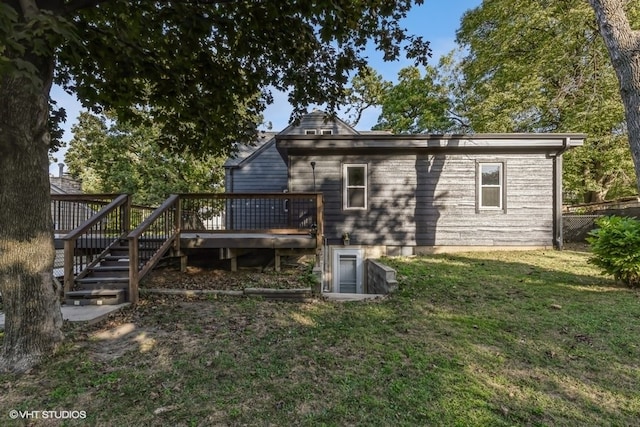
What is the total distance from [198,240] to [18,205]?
365cm

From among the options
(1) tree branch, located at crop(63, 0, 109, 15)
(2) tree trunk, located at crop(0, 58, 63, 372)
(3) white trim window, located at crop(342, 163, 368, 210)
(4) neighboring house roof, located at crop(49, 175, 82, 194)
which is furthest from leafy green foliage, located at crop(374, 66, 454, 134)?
(4) neighboring house roof, located at crop(49, 175, 82, 194)

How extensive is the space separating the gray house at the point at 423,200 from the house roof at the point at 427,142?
19 cm

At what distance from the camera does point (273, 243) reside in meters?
6.48

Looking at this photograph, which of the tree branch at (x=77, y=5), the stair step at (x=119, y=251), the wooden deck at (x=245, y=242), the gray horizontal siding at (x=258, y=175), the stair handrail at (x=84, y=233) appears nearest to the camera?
the tree branch at (x=77, y=5)

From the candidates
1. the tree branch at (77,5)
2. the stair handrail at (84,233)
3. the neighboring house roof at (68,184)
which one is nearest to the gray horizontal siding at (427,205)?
the stair handrail at (84,233)

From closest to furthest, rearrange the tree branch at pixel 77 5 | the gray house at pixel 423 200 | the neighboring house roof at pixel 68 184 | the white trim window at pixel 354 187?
1. the tree branch at pixel 77 5
2. the gray house at pixel 423 200
3. the white trim window at pixel 354 187
4. the neighboring house roof at pixel 68 184

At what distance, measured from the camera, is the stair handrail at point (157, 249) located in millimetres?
4730

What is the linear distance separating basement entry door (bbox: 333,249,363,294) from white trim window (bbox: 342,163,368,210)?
1.33 m

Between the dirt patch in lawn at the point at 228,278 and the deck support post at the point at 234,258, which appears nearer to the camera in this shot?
the dirt patch in lawn at the point at 228,278

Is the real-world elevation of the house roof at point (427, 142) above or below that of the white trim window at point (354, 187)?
above

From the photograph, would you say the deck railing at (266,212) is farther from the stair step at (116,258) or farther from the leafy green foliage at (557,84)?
the leafy green foliage at (557,84)

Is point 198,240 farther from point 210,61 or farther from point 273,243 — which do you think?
point 210,61

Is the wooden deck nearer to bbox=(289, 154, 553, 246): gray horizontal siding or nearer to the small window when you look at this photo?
bbox=(289, 154, 553, 246): gray horizontal siding

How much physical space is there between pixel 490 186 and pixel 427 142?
230 cm
